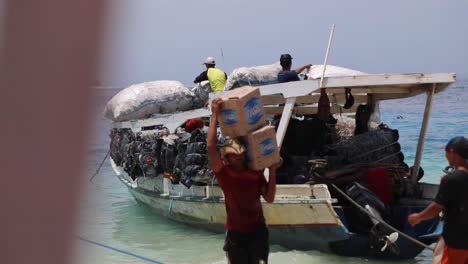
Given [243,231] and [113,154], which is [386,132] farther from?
[113,154]

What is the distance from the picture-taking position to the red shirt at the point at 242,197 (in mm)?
4719

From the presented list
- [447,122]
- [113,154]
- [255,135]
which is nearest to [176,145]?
[113,154]

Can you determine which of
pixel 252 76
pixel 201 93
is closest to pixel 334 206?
pixel 252 76

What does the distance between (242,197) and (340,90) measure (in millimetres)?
5705

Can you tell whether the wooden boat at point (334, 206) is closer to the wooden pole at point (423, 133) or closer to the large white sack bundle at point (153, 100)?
the wooden pole at point (423, 133)

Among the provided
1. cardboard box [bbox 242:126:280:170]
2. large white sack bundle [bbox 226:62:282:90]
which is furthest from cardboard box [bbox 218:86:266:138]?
large white sack bundle [bbox 226:62:282:90]

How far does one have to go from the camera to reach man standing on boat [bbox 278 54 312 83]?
8898 millimetres

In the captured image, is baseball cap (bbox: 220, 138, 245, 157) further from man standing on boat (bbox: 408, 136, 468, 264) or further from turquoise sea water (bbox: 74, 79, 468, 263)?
man standing on boat (bbox: 408, 136, 468, 264)

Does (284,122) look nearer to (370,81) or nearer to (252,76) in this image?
(370,81)

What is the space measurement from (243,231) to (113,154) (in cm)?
983

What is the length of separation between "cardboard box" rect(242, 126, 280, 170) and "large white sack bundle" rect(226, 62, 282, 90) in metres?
4.72

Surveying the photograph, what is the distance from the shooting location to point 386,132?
930cm

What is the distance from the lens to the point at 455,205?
492 centimetres

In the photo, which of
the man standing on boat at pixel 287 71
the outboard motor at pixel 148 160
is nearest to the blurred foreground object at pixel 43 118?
the man standing on boat at pixel 287 71
